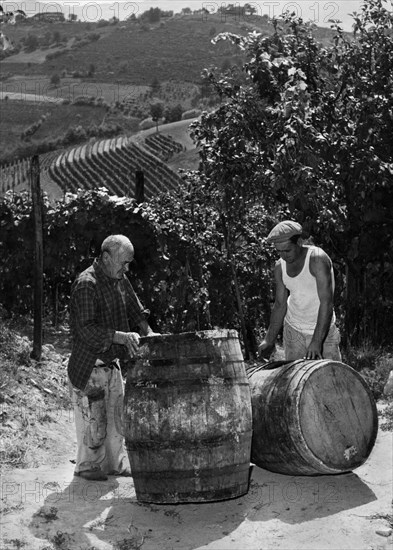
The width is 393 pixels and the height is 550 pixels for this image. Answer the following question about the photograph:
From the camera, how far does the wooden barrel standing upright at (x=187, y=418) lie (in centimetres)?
574

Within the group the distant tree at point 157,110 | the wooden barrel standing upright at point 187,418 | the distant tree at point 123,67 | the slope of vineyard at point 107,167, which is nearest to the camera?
the wooden barrel standing upright at point 187,418

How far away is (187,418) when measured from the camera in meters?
5.73

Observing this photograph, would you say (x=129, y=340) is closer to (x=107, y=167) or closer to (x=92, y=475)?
(x=92, y=475)

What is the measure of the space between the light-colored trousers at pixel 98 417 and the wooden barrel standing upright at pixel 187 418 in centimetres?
61

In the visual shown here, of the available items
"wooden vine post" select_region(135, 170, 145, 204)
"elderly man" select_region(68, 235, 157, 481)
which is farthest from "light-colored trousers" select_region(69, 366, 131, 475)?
"wooden vine post" select_region(135, 170, 145, 204)

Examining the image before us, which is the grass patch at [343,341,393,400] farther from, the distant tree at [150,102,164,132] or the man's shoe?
the distant tree at [150,102,164,132]

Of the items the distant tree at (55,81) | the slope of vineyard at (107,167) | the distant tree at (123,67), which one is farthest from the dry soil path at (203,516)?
the distant tree at (123,67)

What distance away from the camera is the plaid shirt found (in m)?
6.19

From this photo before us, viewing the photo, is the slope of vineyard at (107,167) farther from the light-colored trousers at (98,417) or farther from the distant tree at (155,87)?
the light-colored trousers at (98,417)

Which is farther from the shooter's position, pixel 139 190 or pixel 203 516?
pixel 139 190

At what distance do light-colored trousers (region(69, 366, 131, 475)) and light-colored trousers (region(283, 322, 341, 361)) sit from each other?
126 centimetres

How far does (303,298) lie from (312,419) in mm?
940

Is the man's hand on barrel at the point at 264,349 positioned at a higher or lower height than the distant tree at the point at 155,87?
higher

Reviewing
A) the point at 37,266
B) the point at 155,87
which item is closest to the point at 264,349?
the point at 37,266
